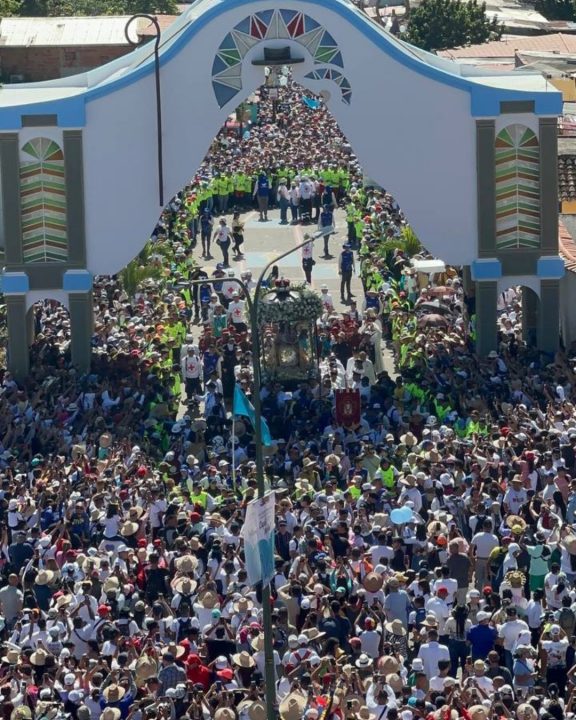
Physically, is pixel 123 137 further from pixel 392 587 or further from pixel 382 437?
pixel 392 587

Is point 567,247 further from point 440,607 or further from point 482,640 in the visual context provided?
point 482,640

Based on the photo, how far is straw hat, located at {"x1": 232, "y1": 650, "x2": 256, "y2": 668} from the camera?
925 inches

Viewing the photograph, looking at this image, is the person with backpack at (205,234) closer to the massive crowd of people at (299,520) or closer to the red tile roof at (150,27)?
the massive crowd of people at (299,520)

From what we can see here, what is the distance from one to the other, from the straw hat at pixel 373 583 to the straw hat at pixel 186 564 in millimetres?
2129

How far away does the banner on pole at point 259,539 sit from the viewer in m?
22.1

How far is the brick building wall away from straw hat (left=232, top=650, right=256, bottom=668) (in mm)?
57400

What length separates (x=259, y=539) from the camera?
73.2 ft

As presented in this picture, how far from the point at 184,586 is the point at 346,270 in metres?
19.8

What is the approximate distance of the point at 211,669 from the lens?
23.5m

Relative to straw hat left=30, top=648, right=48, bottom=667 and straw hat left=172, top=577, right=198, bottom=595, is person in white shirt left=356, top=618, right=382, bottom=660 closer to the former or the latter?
straw hat left=172, top=577, right=198, bottom=595

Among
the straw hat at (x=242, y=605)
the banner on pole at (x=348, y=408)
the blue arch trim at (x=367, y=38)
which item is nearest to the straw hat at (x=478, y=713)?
the straw hat at (x=242, y=605)

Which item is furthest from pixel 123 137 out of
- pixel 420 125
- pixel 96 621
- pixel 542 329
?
pixel 96 621

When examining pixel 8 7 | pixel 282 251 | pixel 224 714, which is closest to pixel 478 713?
pixel 224 714

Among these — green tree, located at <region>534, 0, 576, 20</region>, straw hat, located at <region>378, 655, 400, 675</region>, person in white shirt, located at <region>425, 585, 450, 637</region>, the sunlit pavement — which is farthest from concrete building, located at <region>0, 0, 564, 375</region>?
green tree, located at <region>534, 0, 576, 20</region>
